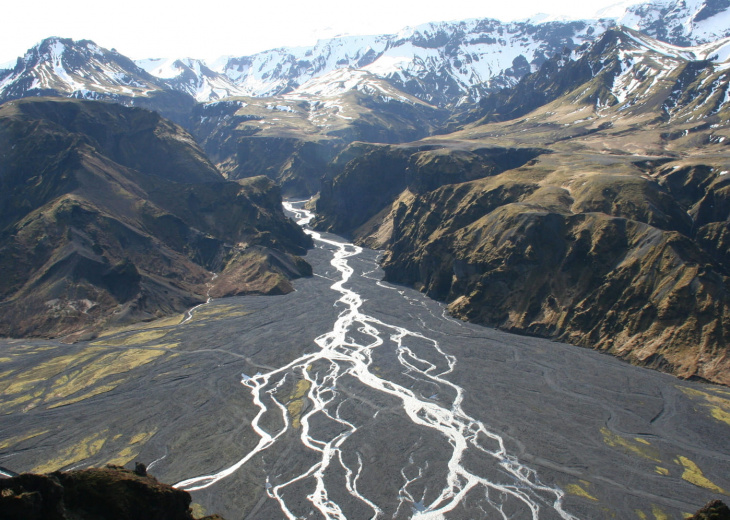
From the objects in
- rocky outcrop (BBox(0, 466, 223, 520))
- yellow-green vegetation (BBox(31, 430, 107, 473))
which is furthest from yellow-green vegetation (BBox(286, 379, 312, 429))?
rocky outcrop (BBox(0, 466, 223, 520))

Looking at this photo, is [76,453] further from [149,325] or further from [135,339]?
[149,325]

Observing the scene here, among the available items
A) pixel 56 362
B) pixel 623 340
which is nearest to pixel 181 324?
pixel 56 362

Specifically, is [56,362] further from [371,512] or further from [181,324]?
[371,512]

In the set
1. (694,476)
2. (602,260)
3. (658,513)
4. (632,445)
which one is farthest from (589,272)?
(658,513)

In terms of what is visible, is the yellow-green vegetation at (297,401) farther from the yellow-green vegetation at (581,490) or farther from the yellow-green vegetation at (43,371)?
the yellow-green vegetation at (43,371)

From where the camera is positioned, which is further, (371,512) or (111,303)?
(111,303)
